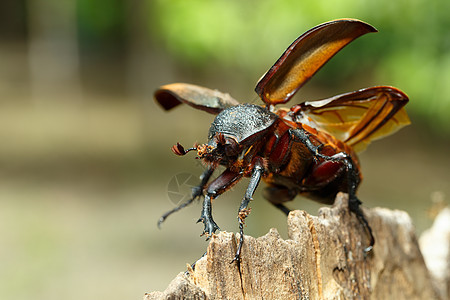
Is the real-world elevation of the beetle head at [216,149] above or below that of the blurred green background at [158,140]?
below

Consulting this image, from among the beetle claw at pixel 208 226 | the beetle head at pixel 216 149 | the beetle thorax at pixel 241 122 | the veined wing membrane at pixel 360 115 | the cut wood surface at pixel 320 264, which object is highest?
the veined wing membrane at pixel 360 115

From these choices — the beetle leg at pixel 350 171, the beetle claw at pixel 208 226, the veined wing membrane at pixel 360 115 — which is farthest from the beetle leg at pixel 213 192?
the veined wing membrane at pixel 360 115

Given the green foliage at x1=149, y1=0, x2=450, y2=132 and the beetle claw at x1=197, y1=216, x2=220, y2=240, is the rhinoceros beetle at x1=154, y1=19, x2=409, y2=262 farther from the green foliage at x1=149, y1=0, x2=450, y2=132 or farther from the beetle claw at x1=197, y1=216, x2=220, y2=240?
the green foliage at x1=149, y1=0, x2=450, y2=132

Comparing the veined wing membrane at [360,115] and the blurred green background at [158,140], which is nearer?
the veined wing membrane at [360,115]

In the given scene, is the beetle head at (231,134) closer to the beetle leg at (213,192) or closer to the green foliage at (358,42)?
the beetle leg at (213,192)

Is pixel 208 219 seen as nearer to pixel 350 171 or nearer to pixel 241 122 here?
pixel 241 122

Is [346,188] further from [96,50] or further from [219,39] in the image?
[96,50]

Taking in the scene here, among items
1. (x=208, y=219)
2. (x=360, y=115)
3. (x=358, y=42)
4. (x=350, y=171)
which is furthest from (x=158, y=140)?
(x=208, y=219)
